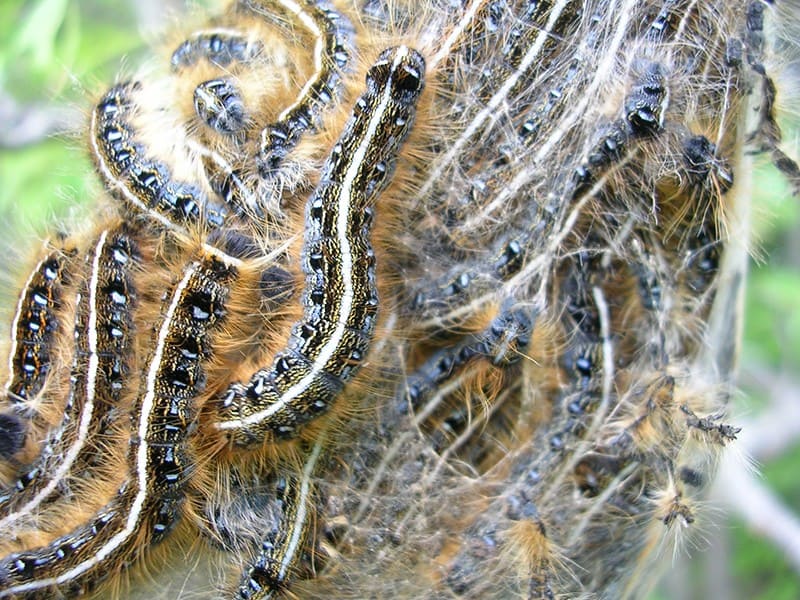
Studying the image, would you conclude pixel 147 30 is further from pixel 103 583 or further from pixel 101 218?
pixel 103 583

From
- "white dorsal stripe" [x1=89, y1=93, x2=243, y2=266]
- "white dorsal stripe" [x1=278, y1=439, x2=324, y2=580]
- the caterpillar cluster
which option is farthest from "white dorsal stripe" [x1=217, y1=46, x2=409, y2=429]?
"white dorsal stripe" [x1=89, y1=93, x2=243, y2=266]

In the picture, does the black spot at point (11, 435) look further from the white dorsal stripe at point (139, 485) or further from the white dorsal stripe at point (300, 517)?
the white dorsal stripe at point (300, 517)

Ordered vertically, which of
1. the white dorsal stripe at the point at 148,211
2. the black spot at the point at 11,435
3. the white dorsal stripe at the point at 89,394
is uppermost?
the white dorsal stripe at the point at 148,211

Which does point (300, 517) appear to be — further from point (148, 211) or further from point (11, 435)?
point (148, 211)

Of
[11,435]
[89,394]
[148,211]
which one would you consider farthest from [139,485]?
[148,211]

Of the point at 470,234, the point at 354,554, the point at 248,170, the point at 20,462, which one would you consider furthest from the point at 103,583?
the point at 470,234

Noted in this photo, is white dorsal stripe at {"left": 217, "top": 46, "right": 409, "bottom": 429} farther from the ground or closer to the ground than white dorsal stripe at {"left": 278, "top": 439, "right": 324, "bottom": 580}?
farther from the ground

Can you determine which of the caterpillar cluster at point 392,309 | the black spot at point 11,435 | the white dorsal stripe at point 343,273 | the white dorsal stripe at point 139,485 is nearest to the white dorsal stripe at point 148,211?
the caterpillar cluster at point 392,309

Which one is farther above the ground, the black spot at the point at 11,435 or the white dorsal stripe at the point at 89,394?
the white dorsal stripe at the point at 89,394

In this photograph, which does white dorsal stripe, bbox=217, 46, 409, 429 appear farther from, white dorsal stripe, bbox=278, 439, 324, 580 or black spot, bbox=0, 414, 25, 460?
black spot, bbox=0, 414, 25, 460
